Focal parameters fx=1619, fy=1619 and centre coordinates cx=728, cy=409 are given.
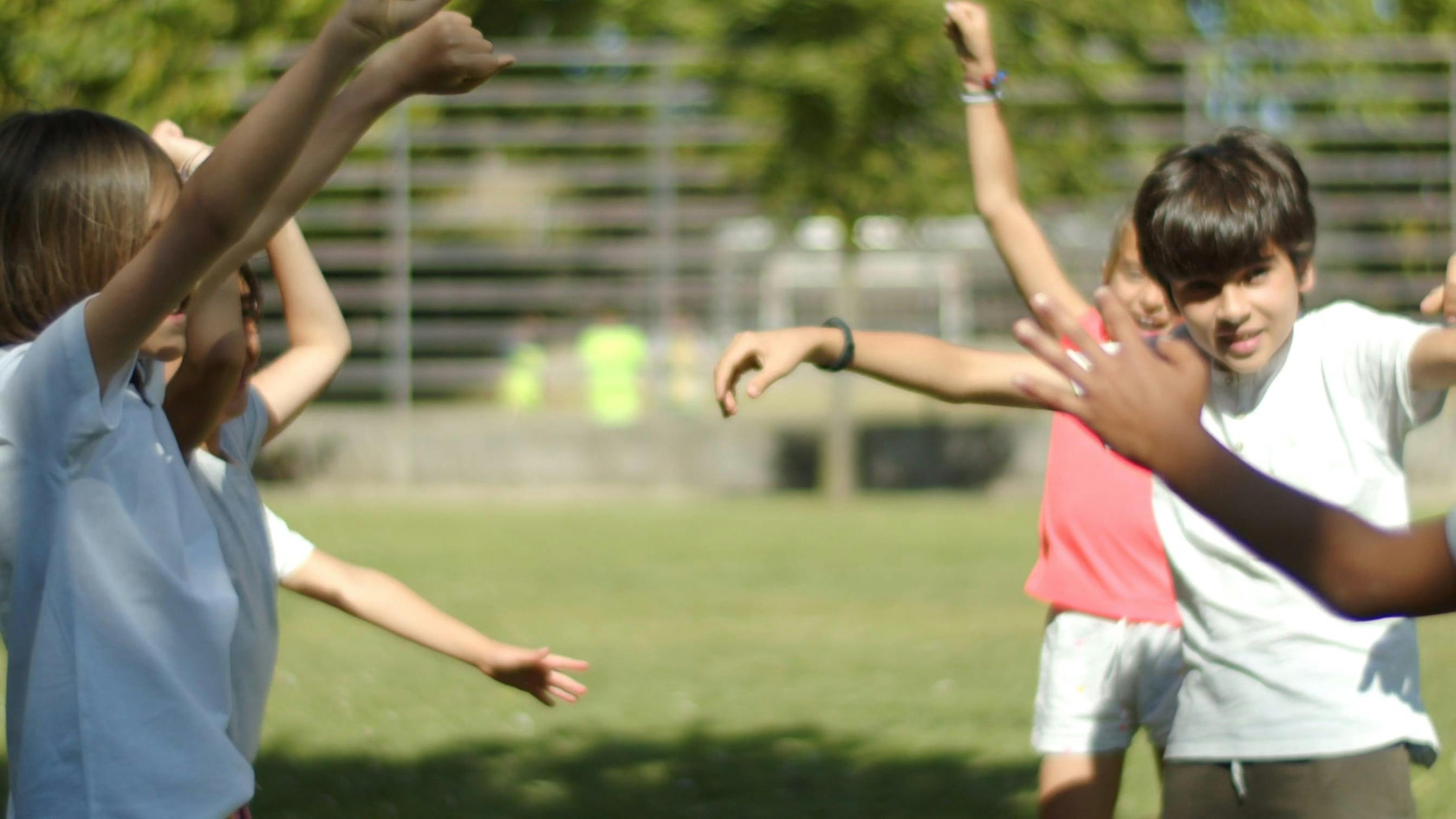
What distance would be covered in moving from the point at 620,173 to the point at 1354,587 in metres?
14.9

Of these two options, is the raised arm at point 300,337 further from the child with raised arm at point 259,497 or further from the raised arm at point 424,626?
the raised arm at point 424,626

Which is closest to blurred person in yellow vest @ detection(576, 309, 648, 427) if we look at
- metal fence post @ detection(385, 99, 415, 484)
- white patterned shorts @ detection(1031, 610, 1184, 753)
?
metal fence post @ detection(385, 99, 415, 484)

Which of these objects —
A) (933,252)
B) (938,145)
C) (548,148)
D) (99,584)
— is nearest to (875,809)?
(99,584)

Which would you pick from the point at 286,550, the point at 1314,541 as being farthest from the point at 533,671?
the point at 1314,541

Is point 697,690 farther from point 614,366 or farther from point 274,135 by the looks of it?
point 614,366

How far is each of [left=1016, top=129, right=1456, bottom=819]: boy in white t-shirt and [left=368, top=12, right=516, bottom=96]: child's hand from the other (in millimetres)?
1252

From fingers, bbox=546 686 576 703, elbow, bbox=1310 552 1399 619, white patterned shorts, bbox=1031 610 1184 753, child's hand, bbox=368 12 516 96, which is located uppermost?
child's hand, bbox=368 12 516 96

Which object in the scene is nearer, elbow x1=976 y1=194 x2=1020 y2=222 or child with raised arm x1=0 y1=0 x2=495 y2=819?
child with raised arm x1=0 y1=0 x2=495 y2=819

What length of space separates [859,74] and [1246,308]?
36.0 ft

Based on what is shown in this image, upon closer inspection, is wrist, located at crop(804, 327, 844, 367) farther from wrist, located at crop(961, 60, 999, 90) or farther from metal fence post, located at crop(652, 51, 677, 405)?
metal fence post, located at crop(652, 51, 677, 405)

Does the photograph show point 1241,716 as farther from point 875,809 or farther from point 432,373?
point 432,373

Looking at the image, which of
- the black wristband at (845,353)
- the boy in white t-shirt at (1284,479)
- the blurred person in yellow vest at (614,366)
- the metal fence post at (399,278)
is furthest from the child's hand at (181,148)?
the blurred person in yellow vest at (614,366)

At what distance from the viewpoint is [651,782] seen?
4.75m

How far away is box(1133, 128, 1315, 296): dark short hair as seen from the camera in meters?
2.56
